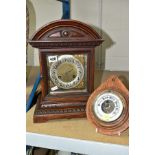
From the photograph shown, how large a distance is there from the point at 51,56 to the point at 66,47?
0.14 feet

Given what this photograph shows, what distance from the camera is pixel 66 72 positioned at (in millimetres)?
612

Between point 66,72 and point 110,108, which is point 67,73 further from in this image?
point 110,108

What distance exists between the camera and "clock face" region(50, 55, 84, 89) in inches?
23.7

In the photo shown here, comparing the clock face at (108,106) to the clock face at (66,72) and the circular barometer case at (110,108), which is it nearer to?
the circular barometer case at (110,108)

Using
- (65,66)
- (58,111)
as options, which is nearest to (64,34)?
(65,66)

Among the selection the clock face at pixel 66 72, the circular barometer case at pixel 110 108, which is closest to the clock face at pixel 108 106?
the circular barometer case at pixel 110 108

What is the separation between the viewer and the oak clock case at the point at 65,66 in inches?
22.6

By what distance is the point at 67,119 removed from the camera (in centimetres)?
61

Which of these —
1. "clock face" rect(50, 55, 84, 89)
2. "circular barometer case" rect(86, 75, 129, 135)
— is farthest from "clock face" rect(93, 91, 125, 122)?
"clock face" rect(50, 55, 84, 89)
